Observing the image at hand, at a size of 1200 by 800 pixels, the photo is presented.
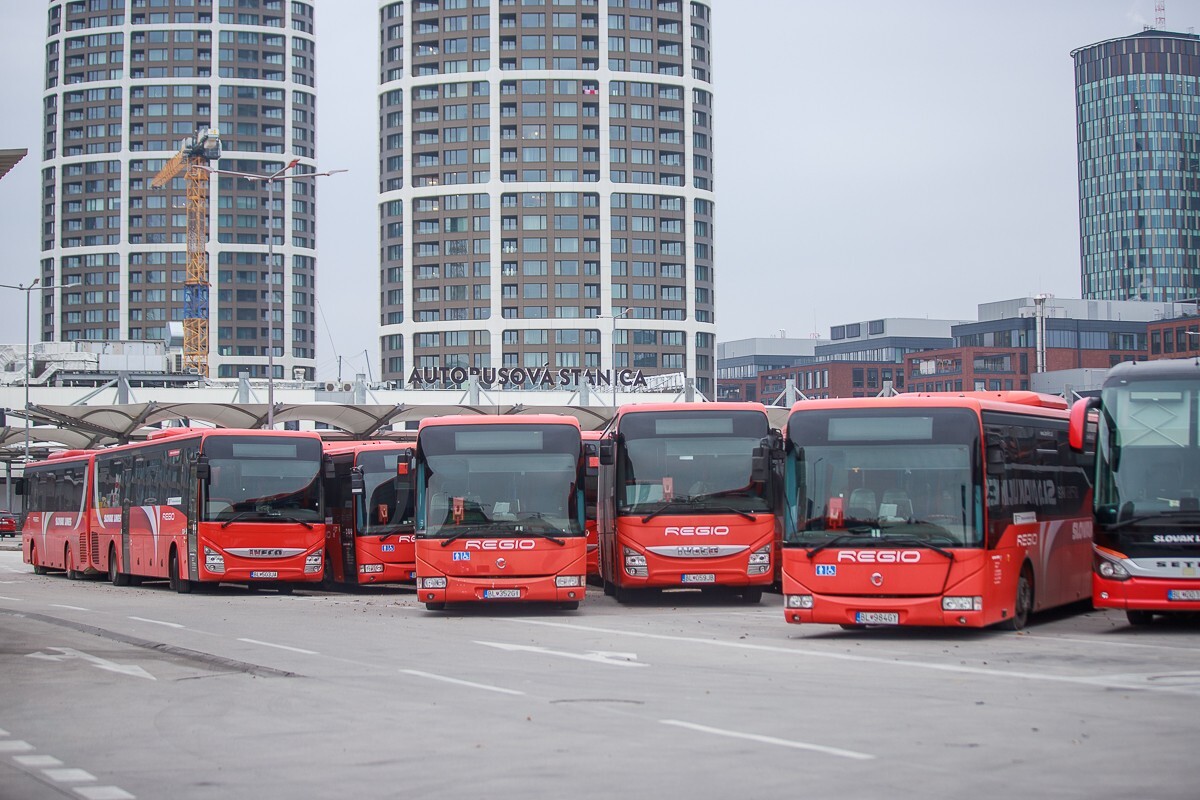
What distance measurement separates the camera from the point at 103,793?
28.5 feet

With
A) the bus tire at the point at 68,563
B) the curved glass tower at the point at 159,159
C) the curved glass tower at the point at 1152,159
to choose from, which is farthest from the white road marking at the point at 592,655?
the curved glass tower at the point at 1152,159

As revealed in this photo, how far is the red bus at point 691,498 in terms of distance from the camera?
925 inches

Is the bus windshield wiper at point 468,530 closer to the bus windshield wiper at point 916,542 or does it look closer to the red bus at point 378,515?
the bus windshield wiper at point 916,542

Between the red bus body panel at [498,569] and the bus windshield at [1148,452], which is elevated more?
the bus windshield at [1148,452]

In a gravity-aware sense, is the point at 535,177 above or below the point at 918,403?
above

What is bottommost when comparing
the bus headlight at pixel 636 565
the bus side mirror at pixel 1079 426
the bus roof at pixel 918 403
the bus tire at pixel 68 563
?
the bus tire at pixel 68 563

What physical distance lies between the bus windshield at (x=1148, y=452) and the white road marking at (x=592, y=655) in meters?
5.76

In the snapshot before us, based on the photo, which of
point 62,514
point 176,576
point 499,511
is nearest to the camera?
point 499,511

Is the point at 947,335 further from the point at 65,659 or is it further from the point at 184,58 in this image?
the point at 65,659

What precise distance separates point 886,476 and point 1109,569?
8.58ft

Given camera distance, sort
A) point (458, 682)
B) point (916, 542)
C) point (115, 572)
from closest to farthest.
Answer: point (458, 682), point (916, 542), point (115, 572)

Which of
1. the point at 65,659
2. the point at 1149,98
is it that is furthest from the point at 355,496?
the point at 1149,98

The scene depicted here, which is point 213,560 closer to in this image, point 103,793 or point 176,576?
point 176,576

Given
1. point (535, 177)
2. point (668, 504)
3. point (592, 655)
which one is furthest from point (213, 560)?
point (535, 177)
